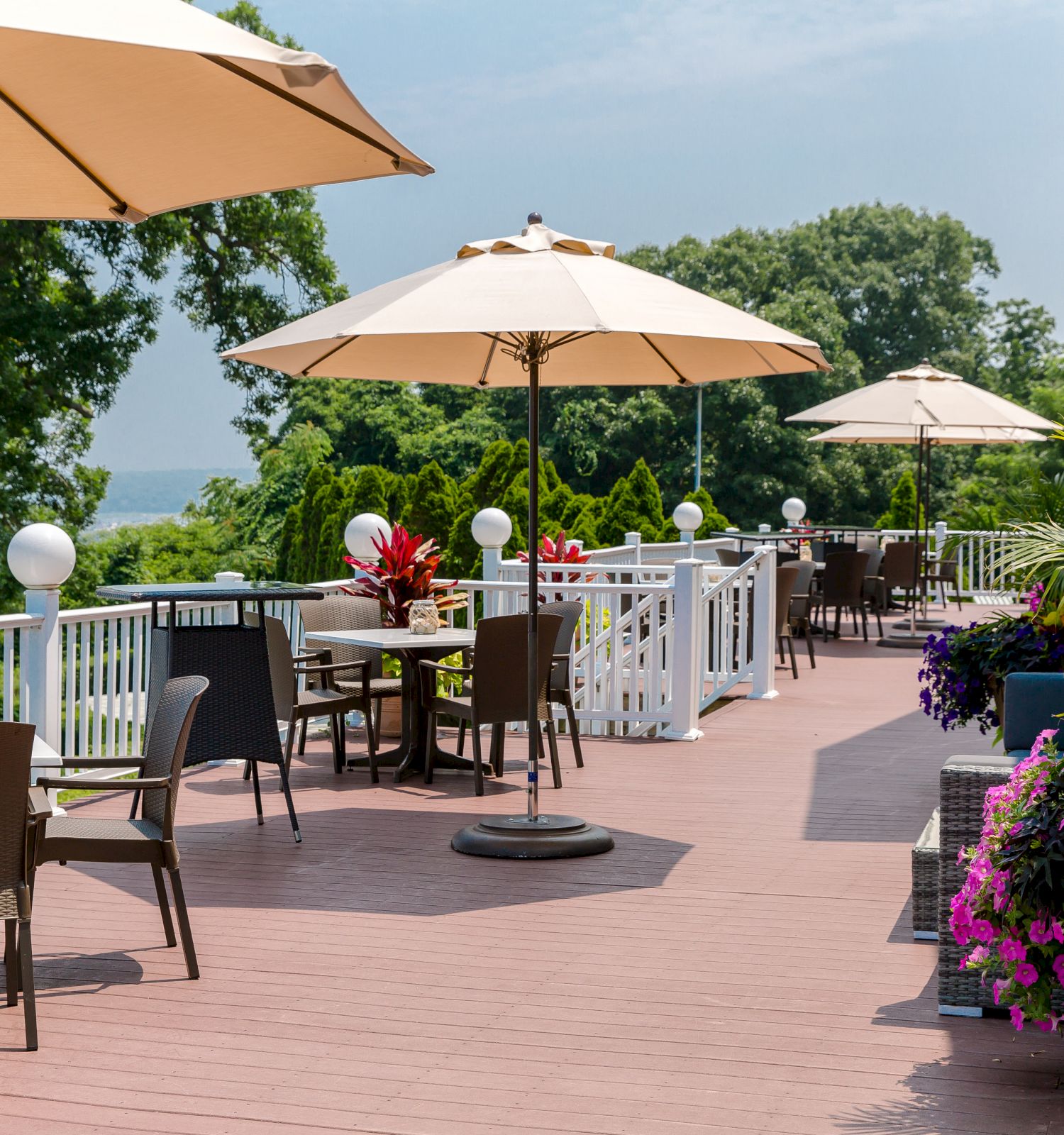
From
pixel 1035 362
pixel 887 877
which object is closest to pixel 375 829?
pixel 887 877

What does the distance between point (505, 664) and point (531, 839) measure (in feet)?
3.53

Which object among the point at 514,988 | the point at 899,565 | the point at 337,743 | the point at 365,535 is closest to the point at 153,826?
the point at 514,988

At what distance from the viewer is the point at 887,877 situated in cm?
540

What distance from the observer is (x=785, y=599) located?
431 inches

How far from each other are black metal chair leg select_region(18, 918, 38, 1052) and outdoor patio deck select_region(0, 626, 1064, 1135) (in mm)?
40

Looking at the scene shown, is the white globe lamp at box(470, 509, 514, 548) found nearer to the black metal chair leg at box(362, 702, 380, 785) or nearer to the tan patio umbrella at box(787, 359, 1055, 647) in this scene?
the black metal chair leg at box(362, 702, 380, 785)

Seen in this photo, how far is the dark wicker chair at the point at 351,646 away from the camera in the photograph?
24.9 ft

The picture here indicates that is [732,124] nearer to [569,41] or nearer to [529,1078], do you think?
[569,41]

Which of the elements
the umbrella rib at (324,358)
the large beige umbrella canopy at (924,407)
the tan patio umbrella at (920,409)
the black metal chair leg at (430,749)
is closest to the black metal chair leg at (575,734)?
the black metal chair leg at (430,749)

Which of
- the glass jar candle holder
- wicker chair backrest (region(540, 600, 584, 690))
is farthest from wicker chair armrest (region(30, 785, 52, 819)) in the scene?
wicker chair backrest (region(540, 600, 584, 690))

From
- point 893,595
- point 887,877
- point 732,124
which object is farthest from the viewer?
point 732,124

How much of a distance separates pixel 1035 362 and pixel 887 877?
4566cm

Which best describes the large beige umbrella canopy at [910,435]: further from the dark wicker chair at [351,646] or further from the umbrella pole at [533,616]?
the umbrella pole at [533,616]

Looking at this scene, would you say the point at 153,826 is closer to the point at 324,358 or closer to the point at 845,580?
the point at 324,358
